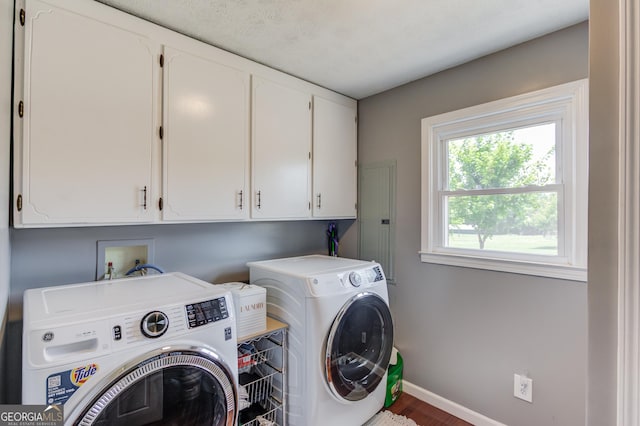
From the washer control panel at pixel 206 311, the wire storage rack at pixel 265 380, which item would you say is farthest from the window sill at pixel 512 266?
the washer control panel at pixel 206 311

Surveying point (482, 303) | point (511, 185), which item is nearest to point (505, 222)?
point (511, 185)

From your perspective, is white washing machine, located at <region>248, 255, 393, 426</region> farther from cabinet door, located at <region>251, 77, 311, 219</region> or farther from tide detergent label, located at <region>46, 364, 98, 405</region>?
tide detergent label, located at <region>46, 364, 98, 405</region>

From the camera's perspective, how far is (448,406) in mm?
2133

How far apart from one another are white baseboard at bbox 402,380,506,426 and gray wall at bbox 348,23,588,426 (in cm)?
3

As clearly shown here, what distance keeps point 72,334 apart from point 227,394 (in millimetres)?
621

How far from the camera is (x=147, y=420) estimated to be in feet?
3.84

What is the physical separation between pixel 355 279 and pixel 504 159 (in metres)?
1.20

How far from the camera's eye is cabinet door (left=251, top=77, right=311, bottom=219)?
204cm

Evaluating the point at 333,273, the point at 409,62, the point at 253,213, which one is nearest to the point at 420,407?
the point at 333,273

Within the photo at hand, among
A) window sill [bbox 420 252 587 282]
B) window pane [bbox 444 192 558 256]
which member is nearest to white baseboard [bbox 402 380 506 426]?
window sill [bbox 420 252 587 282]

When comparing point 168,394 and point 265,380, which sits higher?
point 168,394

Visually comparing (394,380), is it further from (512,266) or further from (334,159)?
(334,159)

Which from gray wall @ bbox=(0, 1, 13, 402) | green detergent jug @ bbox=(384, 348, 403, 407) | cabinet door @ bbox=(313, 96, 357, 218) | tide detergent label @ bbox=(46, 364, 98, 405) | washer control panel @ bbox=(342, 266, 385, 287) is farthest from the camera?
cabinet door @ bbox=(313, 96, 357, 218)

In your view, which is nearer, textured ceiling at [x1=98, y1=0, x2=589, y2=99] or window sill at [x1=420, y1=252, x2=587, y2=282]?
textured ceiling at [x1=98, y1=0, x2=589, y2=99]
